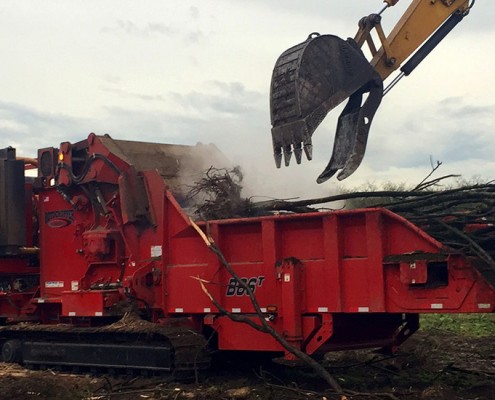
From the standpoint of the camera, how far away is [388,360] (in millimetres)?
10047

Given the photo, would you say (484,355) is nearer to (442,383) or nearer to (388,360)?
(388,360)

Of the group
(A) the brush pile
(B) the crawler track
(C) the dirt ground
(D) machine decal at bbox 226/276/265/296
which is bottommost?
(C) the dirt ground

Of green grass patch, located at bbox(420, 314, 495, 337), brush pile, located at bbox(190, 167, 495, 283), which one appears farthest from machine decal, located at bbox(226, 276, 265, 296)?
green grass patch, located at bbox(420, 314, 495, 337)

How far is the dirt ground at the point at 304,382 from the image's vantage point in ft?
26.5

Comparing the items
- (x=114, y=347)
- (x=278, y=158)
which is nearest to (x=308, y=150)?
(x=278, y=158)

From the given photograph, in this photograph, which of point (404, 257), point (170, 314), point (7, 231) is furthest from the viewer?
point (7, 231)

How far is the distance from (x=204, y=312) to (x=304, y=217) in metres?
1.76

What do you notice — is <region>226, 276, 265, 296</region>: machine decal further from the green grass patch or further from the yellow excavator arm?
the green grass patch

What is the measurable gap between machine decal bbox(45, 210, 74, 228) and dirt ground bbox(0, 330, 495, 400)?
2.00m

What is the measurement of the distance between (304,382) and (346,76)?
3649mm

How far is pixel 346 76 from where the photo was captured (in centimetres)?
927

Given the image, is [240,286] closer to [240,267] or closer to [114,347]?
[240,267]

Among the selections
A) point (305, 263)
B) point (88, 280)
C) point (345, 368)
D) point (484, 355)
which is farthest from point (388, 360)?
point (88, 280)

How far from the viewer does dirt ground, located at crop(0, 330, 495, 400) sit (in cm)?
809
